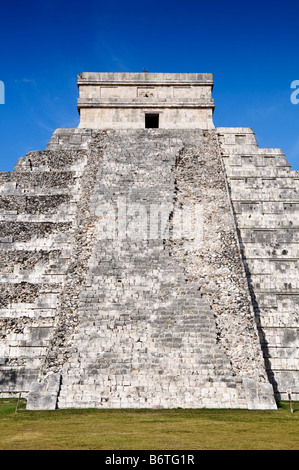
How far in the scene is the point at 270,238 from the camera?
16.2m

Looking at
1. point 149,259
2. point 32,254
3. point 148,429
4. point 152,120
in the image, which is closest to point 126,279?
point 149,259

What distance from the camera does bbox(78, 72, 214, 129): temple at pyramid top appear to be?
20672mm

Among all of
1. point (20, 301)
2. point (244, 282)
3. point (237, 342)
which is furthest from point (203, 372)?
point (20, 301)

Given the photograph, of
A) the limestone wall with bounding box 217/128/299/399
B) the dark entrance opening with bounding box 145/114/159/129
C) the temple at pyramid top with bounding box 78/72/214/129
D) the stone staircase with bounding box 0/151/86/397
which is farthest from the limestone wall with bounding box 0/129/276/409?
the dark entrance opening with bounding box 145/114/159/129

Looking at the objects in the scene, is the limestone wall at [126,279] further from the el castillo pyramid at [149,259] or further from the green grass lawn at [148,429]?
the green grass lawn at [148,429]

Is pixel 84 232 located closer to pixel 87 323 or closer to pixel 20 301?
pixel 20 301

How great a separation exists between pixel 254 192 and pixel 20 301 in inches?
333

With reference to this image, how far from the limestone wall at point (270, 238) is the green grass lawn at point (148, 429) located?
302 cm

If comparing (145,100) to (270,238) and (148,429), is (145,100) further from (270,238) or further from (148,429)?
(148,429)

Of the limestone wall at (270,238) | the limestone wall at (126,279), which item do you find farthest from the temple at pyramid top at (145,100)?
the limestone wall at (270,238)

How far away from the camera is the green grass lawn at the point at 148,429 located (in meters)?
6.91

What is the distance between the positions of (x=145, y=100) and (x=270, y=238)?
8229 millimetres

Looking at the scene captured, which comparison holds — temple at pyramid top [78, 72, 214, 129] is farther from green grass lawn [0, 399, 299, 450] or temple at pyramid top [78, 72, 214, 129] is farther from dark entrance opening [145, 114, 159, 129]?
green grass lawn [0, 399, 299, 450]
